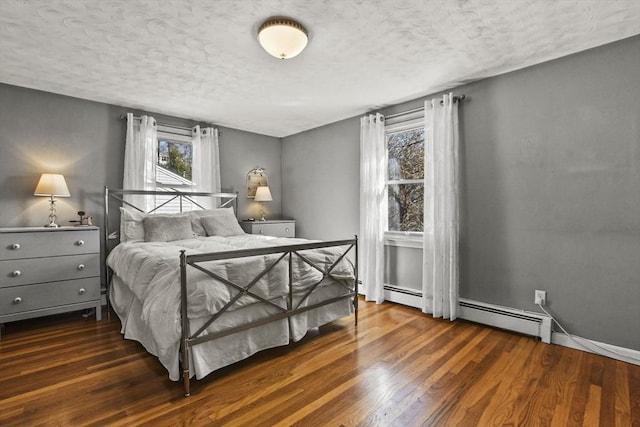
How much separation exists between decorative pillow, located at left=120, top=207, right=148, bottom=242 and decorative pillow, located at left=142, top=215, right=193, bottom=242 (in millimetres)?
71

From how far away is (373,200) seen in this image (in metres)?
3.94

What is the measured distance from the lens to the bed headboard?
3652 millimetres

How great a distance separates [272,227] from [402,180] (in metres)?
2.04

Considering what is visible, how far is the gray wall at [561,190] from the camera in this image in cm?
237

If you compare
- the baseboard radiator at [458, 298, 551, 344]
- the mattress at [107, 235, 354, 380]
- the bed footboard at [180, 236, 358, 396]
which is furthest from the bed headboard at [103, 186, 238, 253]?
the baseboard radiator at [458, 298, 551, 344]

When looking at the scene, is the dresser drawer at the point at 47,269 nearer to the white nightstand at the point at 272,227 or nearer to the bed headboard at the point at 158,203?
the bed headboard at the point at 158,203

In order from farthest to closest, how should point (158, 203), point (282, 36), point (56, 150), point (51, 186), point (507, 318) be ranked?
point (158, 203) → point (56, 150) → point (51, 186) → point (507, 318) → point (282, 36)

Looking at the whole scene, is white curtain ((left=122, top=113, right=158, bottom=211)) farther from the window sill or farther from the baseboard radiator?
the baseboard radiator

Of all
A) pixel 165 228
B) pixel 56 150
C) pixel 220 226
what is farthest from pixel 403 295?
pixel 56 150

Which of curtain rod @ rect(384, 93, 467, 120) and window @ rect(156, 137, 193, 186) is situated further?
window @ rect(156, 137, 193, 186)

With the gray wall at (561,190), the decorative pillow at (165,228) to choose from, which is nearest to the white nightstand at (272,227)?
the decorative pillow at (165,228)

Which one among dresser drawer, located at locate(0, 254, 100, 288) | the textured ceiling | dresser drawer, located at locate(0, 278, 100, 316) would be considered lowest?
dresser drawer, located at locate(0, 278, 100, 316)

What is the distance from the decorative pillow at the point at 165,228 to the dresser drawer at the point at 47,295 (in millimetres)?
674

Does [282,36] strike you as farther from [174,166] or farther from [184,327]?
[174,166]
